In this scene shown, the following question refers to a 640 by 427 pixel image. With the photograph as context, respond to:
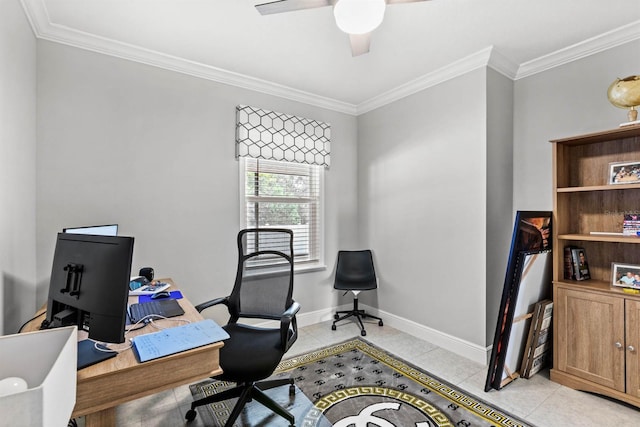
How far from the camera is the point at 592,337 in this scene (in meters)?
2.13

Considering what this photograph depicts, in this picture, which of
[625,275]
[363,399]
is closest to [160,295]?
[363,399]

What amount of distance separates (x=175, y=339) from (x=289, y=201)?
2249 mm

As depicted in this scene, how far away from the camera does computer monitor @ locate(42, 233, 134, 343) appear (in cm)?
113

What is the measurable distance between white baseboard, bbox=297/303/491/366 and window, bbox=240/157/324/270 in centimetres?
58

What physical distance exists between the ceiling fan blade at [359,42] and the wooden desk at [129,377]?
1.76 m

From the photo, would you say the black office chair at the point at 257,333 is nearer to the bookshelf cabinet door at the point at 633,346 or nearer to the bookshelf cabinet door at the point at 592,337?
the bookshelf cabinet door at the point at 592,337

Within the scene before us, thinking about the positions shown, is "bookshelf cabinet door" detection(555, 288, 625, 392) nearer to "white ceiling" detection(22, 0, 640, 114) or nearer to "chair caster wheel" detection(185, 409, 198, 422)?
"white ceiling" detection(22, 0, 640, 114)

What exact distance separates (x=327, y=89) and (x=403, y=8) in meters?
1.41

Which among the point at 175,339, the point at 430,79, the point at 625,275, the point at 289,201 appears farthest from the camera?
the point at 289,201

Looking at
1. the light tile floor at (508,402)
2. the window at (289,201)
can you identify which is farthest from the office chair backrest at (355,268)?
the light tile floor at (508,402)

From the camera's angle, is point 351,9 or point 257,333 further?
point 257,333

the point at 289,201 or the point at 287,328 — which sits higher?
the point at 289,201

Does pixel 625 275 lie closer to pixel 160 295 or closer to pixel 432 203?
pixel 432 203

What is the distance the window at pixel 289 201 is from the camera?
10.3ft
